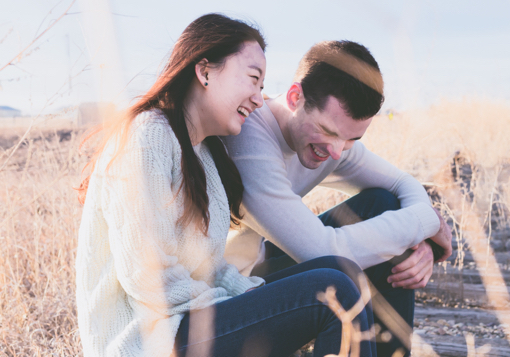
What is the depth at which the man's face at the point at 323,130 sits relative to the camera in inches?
79.4

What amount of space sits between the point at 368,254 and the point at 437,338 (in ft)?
3.07

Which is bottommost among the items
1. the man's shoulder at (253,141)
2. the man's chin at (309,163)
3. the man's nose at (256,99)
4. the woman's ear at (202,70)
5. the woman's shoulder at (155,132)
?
the man's chin at (309,163)

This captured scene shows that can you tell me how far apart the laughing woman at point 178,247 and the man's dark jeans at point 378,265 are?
656 mm

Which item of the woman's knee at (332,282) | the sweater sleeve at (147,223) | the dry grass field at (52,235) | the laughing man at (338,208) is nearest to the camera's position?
the sweater sleeve at (147,223)

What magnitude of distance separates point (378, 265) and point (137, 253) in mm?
1226

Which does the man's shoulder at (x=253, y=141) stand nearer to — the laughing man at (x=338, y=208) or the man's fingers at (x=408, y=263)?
the laughing man at (x=338, y=208)

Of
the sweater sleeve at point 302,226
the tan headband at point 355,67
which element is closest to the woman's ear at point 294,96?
the tan headband at point 355,67

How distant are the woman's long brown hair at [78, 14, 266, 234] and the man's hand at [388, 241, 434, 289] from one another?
40.0 inches

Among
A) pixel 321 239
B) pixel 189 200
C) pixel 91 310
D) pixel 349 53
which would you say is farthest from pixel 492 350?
pixel 91 310

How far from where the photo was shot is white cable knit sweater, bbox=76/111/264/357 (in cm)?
135

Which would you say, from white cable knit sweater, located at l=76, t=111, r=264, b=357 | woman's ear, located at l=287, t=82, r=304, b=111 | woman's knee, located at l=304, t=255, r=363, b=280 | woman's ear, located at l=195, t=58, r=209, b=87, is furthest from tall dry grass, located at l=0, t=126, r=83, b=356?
woman's ear, located at l=287, t=82, r=304, b=111

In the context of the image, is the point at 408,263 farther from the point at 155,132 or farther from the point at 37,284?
the point at 37,284

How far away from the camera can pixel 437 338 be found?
243cm

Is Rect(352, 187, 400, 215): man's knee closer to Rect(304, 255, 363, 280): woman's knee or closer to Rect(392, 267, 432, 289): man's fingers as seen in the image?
Rect(392, 267, 432, 289): man's fingers
